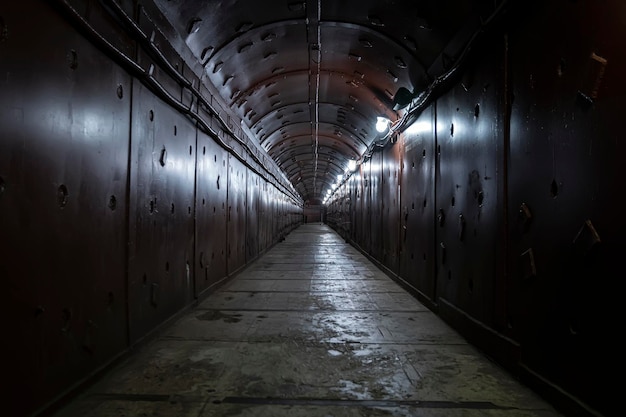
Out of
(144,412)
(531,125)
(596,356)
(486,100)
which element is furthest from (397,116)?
(144,412)

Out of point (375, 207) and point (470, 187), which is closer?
point (470, 187)

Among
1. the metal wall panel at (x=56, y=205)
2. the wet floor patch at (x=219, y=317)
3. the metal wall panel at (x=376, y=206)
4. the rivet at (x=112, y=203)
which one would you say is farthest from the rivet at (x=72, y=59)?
the metal wall panel at (x=376, y=206)

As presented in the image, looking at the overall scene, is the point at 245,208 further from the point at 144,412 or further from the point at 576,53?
the point at 576,53

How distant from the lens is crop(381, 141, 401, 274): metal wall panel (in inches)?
297

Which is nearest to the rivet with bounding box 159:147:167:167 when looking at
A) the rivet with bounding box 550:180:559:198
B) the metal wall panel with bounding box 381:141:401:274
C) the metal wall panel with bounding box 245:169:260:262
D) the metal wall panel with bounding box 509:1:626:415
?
the metal wall panel with bounding box 509:1:626:415

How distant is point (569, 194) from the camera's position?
2.43 meters

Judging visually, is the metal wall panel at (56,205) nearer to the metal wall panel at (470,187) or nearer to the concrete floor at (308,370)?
the concrete floor at (308,370)

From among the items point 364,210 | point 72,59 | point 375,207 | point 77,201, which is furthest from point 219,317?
point 364,210

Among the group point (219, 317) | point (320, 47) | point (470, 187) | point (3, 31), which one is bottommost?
point (219, 317)

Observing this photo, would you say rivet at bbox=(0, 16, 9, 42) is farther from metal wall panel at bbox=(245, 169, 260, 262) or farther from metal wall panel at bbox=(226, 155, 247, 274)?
metal wall panel at bbox=(245, 169, 260, 262)

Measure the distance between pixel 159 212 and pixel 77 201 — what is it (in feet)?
4.64

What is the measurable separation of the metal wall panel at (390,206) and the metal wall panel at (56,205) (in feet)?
17.6

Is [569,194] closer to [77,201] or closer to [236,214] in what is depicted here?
[77,201]

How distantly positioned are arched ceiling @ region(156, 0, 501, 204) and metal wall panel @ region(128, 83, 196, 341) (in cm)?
121
